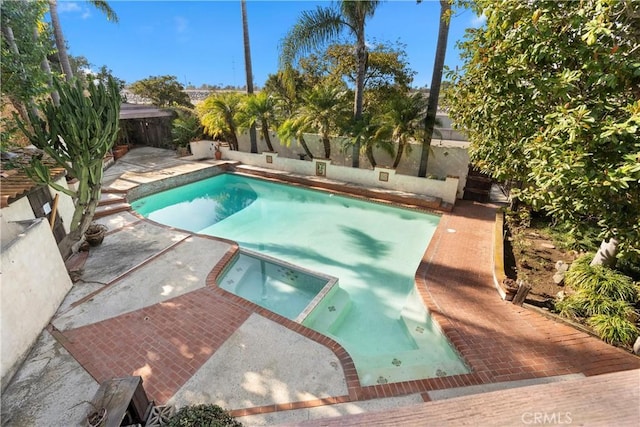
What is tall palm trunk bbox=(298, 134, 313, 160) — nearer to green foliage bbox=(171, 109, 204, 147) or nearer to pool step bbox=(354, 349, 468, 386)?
green foliage bbox=(171, 109, 204, 147)

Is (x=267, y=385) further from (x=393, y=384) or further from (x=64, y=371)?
(x=64, y=371)

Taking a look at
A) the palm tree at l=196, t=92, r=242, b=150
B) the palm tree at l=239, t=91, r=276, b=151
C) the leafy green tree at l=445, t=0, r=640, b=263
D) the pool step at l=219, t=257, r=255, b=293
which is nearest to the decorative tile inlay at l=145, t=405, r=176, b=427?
the pool step at l=219, t=257, r=255, b=293

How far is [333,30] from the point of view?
1345 cm

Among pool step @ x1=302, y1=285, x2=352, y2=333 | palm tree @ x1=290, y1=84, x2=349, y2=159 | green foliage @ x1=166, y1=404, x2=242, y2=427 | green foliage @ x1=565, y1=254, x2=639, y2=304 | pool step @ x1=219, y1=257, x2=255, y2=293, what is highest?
palm tree @ x1=290, y1=84, x2=349, y2=159

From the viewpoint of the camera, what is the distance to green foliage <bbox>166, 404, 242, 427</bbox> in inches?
119

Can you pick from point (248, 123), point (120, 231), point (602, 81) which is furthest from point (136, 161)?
point (602, 81)

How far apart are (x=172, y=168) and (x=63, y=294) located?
12.1m

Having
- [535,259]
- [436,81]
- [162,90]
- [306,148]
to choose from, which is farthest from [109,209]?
[162,90]

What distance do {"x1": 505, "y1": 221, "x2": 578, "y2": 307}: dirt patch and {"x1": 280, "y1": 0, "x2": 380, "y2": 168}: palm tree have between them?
26.6 ft

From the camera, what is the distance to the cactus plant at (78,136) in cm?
622

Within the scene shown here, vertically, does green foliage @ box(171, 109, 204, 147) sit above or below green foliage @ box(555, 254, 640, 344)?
above

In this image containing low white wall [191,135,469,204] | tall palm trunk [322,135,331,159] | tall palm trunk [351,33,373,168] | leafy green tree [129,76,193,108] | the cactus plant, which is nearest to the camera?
the cactus plant

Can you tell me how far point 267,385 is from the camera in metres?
4.78

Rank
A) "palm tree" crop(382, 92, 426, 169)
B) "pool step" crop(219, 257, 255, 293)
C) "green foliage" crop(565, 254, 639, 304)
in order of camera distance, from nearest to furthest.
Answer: "green foliage" crop(565, 254, 639, 304), "pool step" crop(219, 257, 255, 293), "palm tree" crop(382, 92, 426, 169)
